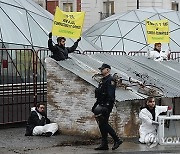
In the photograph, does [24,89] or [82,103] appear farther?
[24,89]

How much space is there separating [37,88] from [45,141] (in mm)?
3356

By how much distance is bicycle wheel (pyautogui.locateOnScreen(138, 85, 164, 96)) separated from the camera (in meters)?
13.8

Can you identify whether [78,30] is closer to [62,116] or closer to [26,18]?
[62,116]

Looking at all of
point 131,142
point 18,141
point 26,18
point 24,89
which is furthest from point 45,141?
point 26,18

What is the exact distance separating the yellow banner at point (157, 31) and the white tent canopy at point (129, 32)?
1924 centimetres

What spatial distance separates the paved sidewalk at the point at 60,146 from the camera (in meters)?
11.7

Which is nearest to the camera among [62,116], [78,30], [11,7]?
[62,116]

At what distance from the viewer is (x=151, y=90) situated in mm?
13867

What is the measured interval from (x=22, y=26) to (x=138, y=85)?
13690mm

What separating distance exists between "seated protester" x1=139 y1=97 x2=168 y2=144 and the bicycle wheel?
90 cm

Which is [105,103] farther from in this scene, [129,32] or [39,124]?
[129,32]

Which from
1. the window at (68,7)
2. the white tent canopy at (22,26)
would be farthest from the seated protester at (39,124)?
the window at (68,7)

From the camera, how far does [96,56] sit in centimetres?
1568

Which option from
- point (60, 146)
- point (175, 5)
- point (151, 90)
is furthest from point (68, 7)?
point (60, 146)
